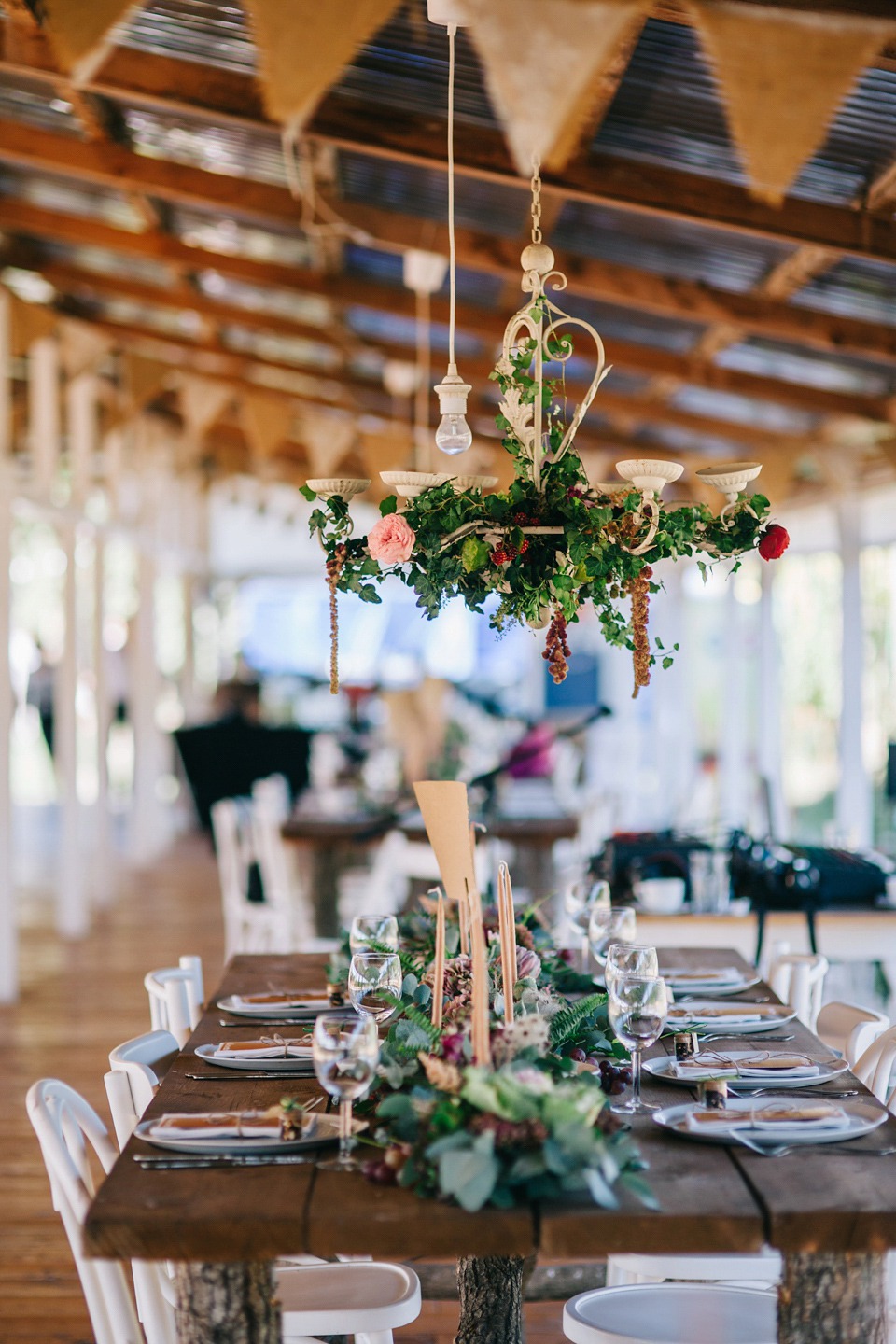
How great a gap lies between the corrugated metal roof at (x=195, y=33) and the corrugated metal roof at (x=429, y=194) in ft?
2.75

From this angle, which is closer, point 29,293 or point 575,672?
point 29,293

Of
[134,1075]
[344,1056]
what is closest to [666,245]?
[134,1075]

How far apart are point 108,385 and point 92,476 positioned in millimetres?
1621

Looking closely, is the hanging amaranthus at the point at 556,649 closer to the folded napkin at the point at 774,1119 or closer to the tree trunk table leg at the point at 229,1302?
the folded napkin at the point at 774,1119

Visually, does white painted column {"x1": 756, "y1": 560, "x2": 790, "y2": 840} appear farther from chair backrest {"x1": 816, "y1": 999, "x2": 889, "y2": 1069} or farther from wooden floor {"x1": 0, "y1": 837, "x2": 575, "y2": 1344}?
chair backrest {"x1": 816, "y1": 999, "x2": 889, "y2": 1069}

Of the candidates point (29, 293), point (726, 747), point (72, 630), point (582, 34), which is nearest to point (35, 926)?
point (72, 630)

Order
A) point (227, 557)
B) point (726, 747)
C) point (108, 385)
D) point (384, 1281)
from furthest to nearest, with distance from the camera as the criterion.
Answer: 1. point (227, 557)
2. point (108, 385)
3. point (726, 747)
4. point (384, 1281)

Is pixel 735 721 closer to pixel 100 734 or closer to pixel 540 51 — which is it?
pixel 100 734

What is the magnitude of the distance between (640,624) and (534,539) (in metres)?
0.28

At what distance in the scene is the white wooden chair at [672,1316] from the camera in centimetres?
200

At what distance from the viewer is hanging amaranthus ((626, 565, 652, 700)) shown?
87.8 inches

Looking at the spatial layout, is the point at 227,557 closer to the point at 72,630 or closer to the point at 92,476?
the point at 92,476

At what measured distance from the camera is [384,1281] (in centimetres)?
220

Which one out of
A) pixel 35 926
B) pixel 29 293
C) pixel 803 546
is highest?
pixel 29 293
